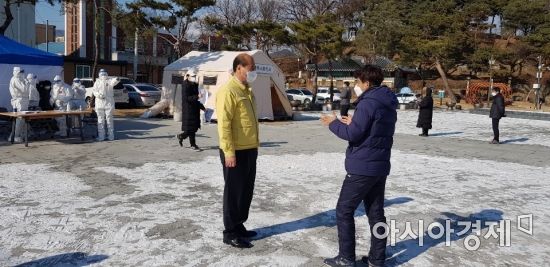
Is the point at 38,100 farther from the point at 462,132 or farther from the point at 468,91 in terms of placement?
the point at 468,91

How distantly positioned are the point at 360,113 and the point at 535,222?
318 centimetres

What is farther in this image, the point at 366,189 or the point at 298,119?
the point at 298,119

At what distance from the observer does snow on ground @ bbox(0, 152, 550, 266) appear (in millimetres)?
4176

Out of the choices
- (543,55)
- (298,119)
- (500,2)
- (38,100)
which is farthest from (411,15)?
(38,100)

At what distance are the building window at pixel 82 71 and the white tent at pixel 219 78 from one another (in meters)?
19.9

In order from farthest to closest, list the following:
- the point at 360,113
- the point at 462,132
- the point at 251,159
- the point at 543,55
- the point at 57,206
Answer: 1. the point at 543,55
2. the point at 462,132
3. the point at 57,206
4. the point at 251,159
5. the point at 360,113

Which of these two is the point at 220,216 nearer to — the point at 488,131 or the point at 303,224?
the point at 303,224

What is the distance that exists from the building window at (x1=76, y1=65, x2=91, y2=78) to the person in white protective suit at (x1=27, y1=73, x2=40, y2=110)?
2555cm

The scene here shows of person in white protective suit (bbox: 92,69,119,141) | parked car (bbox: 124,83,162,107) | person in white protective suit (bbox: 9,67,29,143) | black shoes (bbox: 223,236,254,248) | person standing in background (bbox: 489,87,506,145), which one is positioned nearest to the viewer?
black shoes (bbox: 223,236,254,248)

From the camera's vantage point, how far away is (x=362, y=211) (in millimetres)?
5633

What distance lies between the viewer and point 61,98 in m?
11.4

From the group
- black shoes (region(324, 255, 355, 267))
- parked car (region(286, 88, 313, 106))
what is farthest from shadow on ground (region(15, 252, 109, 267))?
parked car (region(286, 88, 313, 106))

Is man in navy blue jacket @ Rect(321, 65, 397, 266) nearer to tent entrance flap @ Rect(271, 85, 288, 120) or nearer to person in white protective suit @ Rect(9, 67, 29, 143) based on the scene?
person in white protective suit @ Rect(9, 67, 29, 143)

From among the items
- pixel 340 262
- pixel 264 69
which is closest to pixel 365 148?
pixel 340 262
